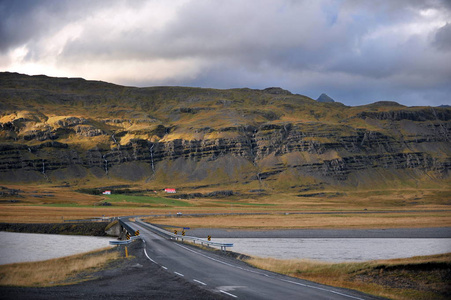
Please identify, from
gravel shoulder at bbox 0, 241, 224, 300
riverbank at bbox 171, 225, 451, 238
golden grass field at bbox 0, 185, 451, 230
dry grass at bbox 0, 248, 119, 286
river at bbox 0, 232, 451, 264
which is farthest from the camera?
golden grass field at bbox 0, 185, 451, 230

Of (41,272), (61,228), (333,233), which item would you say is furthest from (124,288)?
(61,228)

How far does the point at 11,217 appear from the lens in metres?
113

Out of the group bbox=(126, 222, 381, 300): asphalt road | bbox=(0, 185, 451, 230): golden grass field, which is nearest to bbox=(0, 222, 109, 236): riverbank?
bbox=(0, 185, 451, 230): golden grass field

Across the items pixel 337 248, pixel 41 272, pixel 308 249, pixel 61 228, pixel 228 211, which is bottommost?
pixel 228 211

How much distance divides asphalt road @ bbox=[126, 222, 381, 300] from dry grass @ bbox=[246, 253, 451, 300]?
238 cm

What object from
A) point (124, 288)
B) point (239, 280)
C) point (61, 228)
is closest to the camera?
point (124, 288)

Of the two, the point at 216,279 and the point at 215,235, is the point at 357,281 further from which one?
the point at 215,235

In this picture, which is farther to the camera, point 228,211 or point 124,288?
point 228,211

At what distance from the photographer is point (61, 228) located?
93.0m

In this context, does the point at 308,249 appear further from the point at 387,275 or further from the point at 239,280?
the point at 239,280

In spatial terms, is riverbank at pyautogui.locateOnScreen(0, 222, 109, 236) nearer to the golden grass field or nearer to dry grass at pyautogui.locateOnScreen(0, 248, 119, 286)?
the golden grass field

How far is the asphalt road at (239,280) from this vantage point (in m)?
23.5

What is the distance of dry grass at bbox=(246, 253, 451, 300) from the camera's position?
86.4ft

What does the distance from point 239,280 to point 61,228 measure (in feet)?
242
